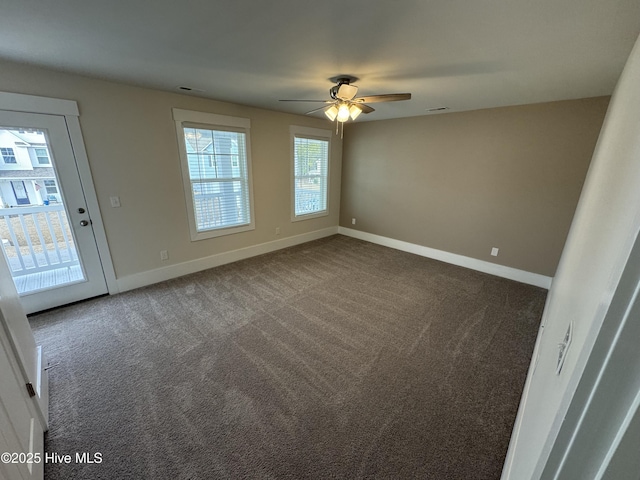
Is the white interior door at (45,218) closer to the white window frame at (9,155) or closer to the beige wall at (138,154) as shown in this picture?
the white window frame at (9,155)

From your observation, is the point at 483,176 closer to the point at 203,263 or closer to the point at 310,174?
the point at 310,174

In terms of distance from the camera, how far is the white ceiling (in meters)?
1.31

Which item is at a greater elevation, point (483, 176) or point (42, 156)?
point (42, 156)

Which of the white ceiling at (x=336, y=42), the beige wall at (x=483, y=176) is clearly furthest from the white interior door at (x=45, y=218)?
the beige wall at (x=483, y=176)

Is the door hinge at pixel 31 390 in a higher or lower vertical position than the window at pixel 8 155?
lower

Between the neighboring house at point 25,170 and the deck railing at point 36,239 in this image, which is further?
the deck railing at point 36,239

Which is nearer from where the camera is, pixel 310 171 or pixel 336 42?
pixel 336 42

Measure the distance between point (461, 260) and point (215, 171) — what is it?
409cm

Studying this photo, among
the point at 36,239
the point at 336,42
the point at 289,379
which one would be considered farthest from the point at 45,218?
the point at 336,42

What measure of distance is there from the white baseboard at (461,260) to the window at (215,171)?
8.23 feet

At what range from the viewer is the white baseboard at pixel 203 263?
3.16m

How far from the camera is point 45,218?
259cm


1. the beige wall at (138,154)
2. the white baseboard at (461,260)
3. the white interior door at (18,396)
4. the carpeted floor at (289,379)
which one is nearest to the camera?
the white interior door at (18,396)

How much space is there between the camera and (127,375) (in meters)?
1.93
